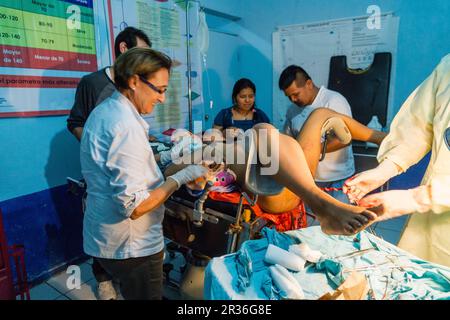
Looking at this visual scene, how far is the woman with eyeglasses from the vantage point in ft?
3.63

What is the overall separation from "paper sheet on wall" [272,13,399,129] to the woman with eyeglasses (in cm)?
254

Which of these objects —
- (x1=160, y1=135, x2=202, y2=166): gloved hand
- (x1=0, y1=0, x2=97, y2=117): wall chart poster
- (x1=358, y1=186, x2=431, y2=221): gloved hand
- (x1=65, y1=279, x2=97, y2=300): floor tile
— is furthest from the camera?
(x1=65, y1=279, x2=97, y2=300): floor tile

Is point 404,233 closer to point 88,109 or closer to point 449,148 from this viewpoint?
point 449,148

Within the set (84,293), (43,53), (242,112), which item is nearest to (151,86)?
(43,53)

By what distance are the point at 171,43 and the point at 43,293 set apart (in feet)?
7.56

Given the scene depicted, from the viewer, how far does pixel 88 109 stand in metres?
1.97

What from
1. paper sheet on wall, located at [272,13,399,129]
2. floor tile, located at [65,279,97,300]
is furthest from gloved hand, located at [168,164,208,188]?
paper sheet on wall, located at [272,13,399,129]

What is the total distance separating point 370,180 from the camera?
1187 millimetres

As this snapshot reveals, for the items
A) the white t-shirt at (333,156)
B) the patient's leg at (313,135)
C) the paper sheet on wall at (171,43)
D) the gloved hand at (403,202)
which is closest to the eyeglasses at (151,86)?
the patient's leg at (313,135)

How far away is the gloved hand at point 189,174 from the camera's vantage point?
49.8 inches

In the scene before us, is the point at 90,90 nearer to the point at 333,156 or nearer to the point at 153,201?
the point at 153,201

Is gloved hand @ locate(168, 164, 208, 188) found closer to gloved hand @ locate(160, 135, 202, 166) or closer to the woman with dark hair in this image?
gloved hand @ locate(160, 135, 202, 166)

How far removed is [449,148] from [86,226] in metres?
1.35

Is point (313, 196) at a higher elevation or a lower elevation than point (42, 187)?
higher
